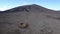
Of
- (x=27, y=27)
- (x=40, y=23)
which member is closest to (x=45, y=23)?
(x=40, y=23)

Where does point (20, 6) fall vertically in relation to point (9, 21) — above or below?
above

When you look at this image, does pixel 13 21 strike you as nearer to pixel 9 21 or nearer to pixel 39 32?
pixel 9 21

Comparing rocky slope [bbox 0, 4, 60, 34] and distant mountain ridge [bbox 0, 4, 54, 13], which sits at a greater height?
distant mountain ridge [bbox 0, 4, 54, 13]

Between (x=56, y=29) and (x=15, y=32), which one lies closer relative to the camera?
(x=56, y=29)

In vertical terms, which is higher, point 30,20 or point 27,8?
point 27,8

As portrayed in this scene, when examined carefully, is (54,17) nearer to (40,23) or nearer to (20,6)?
(40,23)

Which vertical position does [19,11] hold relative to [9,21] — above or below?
above

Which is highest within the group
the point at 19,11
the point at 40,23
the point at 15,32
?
Result: the point at 19,11

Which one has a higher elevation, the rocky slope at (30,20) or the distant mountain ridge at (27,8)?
the distant mountain ridge at (27,8)

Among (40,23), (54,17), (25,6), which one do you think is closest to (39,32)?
(40,23)
